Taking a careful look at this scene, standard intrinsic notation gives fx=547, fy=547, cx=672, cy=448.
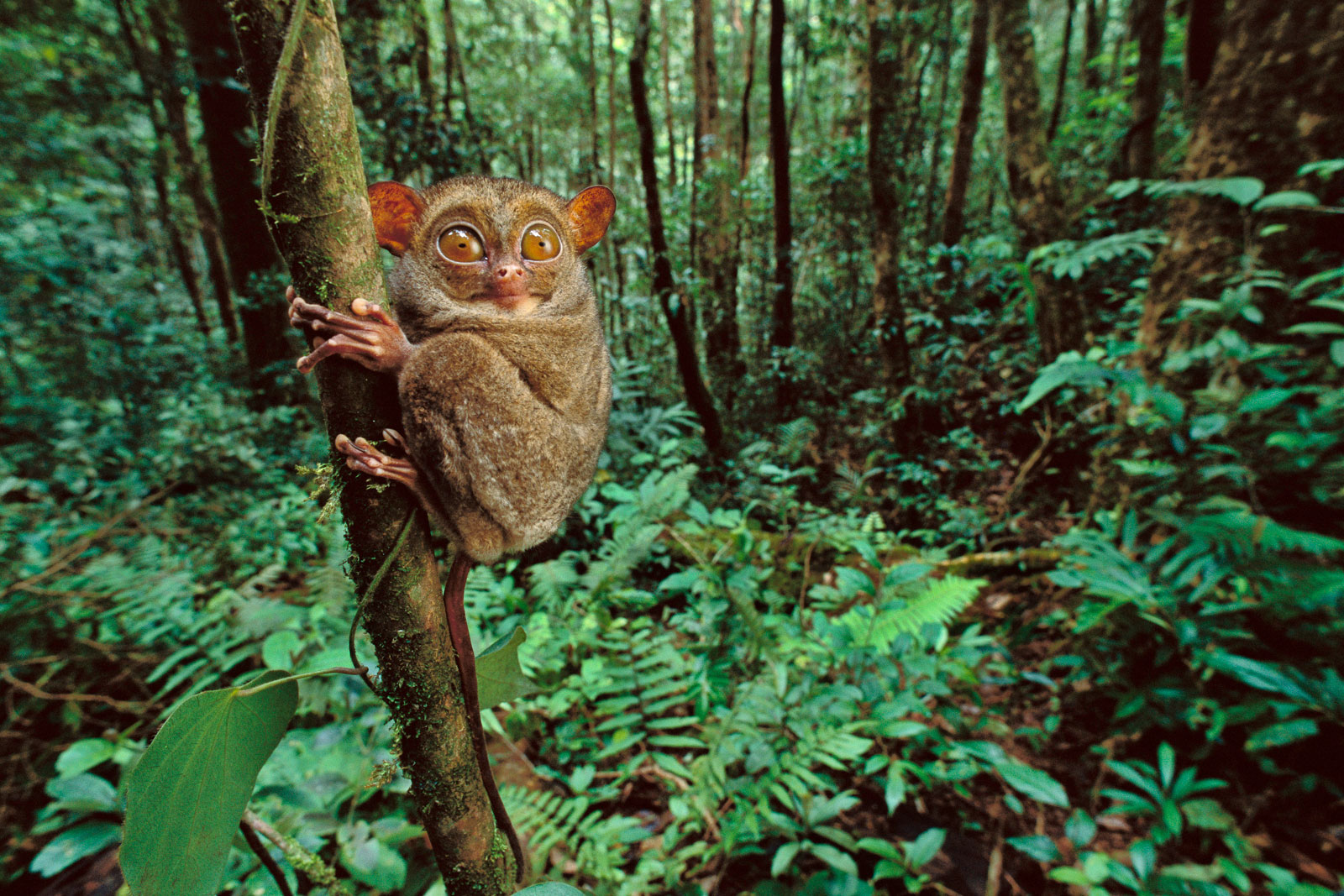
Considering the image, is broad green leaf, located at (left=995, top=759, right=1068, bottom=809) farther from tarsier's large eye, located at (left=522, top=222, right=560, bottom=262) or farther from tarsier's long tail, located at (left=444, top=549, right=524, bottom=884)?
tarsier's large eye, located at (left=522, top=222, right=560, bottom=262)

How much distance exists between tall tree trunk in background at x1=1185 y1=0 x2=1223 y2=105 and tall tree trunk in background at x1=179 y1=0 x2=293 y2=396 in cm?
827

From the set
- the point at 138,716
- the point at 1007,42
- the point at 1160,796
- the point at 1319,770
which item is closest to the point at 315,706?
the point at 138,716

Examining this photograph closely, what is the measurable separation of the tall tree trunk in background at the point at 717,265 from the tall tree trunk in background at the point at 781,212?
23.0 inches

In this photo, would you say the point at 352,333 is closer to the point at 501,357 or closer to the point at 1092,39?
the point at 501,357

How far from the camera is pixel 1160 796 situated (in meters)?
1.97

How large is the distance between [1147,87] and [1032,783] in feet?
33.1

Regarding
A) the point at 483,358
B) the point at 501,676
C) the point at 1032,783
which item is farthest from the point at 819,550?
the point at 483,358

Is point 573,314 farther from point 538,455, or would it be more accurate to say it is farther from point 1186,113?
point 1186,113

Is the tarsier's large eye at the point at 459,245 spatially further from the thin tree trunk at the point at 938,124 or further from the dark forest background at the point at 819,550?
the thin tree trunk at the point at 938,124

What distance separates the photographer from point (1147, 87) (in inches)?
303

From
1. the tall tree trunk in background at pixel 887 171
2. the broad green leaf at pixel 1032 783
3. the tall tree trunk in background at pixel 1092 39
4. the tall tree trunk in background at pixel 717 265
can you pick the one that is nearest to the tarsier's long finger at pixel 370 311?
the broad green leaf at pixel 1032 783

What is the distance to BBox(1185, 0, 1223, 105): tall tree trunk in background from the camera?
4.21 metres

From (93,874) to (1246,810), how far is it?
14.6ft

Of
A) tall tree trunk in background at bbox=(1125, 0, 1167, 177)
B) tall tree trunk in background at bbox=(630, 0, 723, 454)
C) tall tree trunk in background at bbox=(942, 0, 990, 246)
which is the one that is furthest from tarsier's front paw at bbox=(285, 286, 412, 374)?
tall tree trunk in background at bbox=(1125, 0, 1167, 177)
